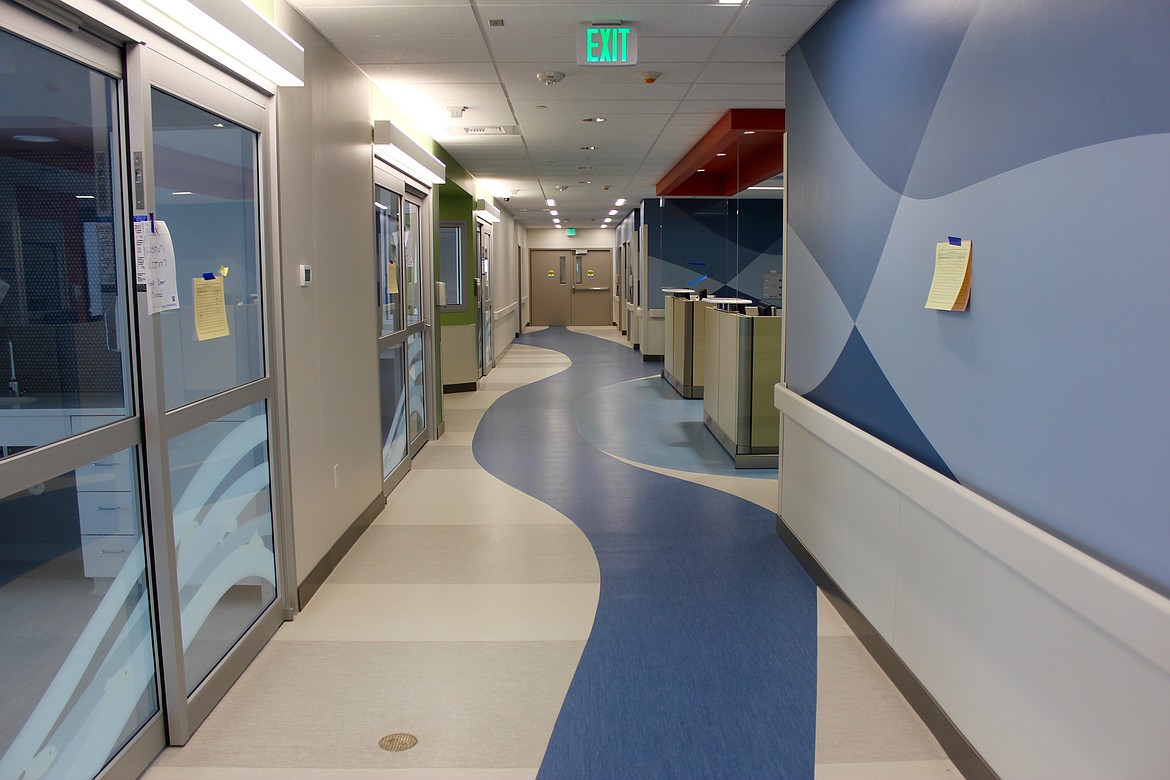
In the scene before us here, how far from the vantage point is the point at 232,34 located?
105 inches

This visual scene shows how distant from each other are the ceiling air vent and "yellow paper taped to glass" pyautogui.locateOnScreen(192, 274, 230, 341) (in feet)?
15.0

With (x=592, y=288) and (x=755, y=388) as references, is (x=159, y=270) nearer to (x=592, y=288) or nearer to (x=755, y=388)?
(x=755, y=388)

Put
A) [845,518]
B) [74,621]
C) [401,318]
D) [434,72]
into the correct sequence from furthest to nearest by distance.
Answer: [401,318]
[434,72]
[845,518]
[74,621]

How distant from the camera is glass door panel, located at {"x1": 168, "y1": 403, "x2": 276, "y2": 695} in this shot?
9.17ft

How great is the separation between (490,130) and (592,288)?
1728 cm

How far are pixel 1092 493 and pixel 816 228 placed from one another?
249 centimetres

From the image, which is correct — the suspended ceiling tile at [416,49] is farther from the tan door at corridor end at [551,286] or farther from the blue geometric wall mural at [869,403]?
the tan door at corridor end at [551,286]

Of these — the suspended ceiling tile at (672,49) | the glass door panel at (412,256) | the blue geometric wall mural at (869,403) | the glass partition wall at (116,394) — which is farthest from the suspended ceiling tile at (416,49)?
the blue geometric wall mural at (869,403)

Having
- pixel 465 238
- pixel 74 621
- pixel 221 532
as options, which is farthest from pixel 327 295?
pixel 465 238

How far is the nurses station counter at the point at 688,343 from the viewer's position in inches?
381

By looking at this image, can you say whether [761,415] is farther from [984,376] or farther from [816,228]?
[984,376]

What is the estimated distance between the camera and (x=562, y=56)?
185 inches

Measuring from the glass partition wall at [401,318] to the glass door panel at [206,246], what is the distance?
7.08 ft

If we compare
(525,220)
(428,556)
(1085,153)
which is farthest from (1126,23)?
(525,220)
